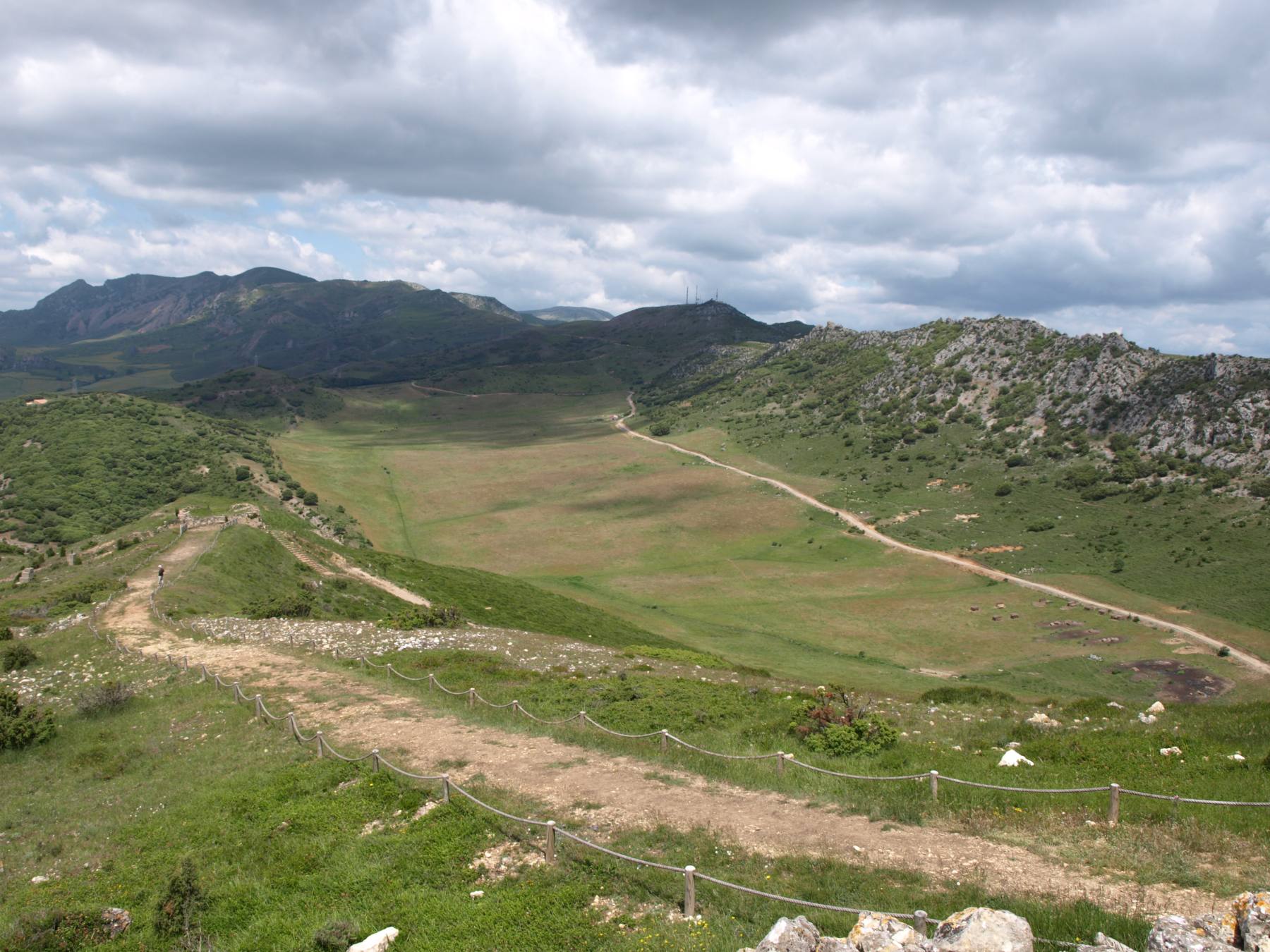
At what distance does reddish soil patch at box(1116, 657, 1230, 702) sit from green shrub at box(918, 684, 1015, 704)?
75.1ft

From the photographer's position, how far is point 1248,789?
13805mm

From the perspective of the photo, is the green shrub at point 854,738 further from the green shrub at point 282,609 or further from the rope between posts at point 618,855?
the green shrub at point 282,609

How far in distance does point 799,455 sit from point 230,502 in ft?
323

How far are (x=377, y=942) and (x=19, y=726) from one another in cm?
2006

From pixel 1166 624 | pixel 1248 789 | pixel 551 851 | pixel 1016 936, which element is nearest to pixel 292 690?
pixel 551 851

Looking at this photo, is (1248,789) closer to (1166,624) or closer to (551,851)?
(551,851)

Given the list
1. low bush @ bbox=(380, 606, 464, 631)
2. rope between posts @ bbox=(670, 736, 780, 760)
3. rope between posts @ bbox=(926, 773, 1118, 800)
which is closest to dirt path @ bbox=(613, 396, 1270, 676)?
rope between posts @ bbox=(926, 773, 1118, 800)

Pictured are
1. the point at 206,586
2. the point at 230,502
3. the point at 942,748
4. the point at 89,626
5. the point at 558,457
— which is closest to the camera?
the point at 942,748

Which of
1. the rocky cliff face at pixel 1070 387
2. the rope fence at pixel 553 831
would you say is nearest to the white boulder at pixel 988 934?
the rope fence at pixel 553 831

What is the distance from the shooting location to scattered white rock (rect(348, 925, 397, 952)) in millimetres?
11391

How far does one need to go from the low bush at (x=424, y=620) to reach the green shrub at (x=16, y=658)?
14.7m

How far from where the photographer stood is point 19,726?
78.1 feet

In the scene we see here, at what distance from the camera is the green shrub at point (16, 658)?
31.7m

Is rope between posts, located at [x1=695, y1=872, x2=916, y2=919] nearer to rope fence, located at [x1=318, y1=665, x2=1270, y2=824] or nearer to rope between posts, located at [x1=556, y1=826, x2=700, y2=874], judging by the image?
rope between posts, located at [x1=556, y1=826, x2=700, y2=874]
